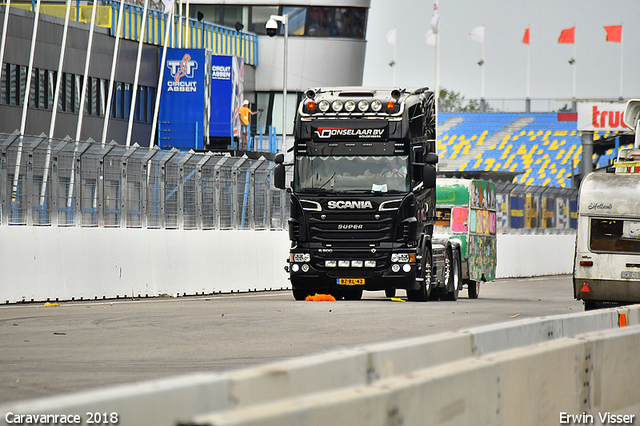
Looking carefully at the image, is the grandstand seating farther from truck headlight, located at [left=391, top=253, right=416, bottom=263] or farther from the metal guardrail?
truck headlight, located at [left=391, top=253, right=416, bottom=263]

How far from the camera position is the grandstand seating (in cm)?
8175

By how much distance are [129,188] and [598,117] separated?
43.2 metres

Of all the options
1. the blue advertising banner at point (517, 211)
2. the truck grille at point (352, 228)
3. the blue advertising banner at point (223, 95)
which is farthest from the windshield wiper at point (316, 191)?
the blue advertising banner at point (223, 95)

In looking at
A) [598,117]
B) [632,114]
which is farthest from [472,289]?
[598,117]

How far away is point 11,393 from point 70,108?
42.8 metres

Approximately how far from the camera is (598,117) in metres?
61.5

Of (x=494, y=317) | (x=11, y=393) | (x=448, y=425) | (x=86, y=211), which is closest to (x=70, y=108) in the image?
(x=86, y=211)

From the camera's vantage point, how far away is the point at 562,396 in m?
6.53

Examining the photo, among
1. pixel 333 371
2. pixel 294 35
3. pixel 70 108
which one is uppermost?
pixel 294 35

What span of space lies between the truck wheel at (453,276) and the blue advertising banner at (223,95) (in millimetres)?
34230

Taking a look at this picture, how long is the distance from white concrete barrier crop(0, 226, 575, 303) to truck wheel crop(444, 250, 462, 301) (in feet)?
16.0

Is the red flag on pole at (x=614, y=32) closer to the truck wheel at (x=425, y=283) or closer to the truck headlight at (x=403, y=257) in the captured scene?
the truck wheel at (x=425, y=283)

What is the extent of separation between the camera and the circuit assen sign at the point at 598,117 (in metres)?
61.2

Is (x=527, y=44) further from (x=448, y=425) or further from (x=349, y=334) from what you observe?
(x=448, y=425)
